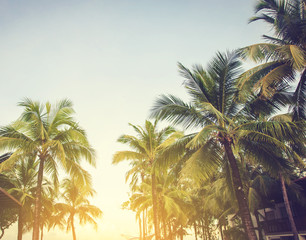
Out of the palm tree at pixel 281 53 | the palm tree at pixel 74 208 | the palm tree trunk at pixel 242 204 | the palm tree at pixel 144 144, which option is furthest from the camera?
the palm tree at pixel 74 208

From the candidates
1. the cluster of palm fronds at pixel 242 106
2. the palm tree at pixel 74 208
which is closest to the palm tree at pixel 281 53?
the cluster of palm fronds at pixel 242 106

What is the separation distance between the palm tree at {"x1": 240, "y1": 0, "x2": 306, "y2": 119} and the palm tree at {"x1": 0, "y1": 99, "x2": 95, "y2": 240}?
8289 millimetres

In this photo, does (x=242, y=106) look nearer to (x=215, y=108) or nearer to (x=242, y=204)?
(x=215, y=108)

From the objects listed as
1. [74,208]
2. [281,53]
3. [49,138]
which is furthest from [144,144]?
[74,208]

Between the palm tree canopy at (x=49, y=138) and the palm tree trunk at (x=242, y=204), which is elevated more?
the palm tree canopy at (x=49, y=138)

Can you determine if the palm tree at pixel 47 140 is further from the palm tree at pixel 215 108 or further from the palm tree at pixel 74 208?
the palm tree at pixel 74 208

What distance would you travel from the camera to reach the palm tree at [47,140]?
35.8 ft

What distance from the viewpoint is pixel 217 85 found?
1062 centimetres

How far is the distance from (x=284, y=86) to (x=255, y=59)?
5.99ft

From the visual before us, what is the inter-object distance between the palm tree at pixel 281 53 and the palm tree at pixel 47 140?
326 inches

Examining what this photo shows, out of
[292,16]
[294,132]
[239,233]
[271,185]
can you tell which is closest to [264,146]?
[294,132]

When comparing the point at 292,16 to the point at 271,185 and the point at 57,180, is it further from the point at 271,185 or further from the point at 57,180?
the point at 271,185

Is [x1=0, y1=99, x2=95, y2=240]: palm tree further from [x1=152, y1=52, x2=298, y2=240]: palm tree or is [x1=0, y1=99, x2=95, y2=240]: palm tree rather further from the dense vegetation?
[x1=152, y1=52, x2=298, y2=240]: palm tree

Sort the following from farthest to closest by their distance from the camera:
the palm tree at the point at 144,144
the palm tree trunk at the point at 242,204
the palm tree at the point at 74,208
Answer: the palm tree at the point at 74,208
the palm tree at the point at 144,144
the palm tree trunk at the point at 242,204
